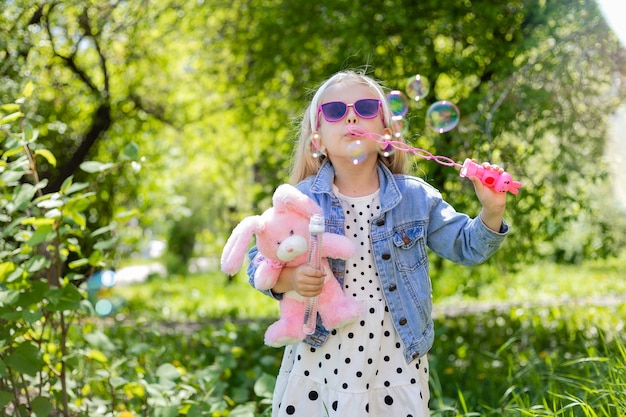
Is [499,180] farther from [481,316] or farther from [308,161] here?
[481,316]

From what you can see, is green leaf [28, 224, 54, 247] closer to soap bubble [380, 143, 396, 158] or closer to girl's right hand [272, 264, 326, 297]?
girl's right hand [272, 264, 326, 297]

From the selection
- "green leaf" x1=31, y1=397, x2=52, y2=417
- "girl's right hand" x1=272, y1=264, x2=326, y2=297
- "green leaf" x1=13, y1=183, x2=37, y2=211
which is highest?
"girl's right hand" x1=272, y1=264, x2=326, y2=297

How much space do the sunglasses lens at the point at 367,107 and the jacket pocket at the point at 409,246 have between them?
37cm

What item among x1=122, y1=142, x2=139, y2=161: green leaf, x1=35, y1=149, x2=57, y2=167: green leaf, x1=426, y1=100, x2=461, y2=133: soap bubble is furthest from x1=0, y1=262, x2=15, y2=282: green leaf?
x1=426, y1=100, x2=461, y2=133: soap bubble

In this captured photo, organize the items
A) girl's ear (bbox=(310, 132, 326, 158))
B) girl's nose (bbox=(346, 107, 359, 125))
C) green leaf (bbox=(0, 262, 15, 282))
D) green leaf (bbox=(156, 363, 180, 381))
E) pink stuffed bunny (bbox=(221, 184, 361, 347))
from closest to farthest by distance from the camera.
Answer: pink stuffed bunny (bbox=(221, 184, 361, 347)), girl's nose (bbox=(346, 107, 359, 125)), girl's ear (bbox=(310, 132, 326, 158)), green leaf (bbox=(0, 262, 15, 282)), green leaf (bbox=(156, 363, 180, 381))

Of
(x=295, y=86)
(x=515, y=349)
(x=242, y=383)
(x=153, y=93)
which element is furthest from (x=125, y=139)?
(x=515, y=349)

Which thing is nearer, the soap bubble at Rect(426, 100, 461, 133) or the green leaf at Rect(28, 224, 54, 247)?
the green leaf at Rect(28, 224, 54, 247)

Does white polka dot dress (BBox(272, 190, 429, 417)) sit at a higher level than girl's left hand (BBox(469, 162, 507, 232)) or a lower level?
lower

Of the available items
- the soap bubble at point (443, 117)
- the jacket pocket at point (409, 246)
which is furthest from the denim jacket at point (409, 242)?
the soap bubble at point (443, 117)

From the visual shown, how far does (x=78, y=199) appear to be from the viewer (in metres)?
2.50

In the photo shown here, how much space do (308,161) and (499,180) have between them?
0.71 meters

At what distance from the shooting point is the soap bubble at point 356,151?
6.79 feet

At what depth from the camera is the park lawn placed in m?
2.89

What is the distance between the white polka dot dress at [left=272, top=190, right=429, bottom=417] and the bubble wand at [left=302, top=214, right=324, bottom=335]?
118mm
